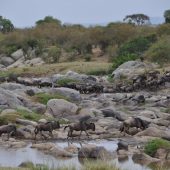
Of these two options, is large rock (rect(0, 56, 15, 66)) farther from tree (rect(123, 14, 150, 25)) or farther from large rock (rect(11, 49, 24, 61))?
tree (rect(123, 14, 150, 25))

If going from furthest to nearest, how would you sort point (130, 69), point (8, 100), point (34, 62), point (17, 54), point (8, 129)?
1. point (17, 54)
2. point (34, 62)
3. point (130, 69)
4. point (8, 100)
5. point (8, 129)

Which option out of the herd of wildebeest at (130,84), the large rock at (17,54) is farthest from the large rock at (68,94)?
the large rock at (17,54)

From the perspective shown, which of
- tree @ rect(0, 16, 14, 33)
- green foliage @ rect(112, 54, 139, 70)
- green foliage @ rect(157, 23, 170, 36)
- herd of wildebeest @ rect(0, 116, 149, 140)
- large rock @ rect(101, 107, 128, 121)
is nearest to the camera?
herd of wildebeest @ rect(0, 116, 149, 140)

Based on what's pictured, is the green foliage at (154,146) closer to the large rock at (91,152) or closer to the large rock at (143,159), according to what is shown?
the large rock at (143,159)

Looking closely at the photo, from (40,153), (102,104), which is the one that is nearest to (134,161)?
(40,153)

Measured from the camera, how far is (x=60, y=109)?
36.8 metres

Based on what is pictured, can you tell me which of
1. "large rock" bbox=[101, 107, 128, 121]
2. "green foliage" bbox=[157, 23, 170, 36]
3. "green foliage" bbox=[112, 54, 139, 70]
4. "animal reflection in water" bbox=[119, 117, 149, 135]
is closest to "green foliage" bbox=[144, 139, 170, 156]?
"animal reflection in water" bbox=[119, 117, 149, 135]

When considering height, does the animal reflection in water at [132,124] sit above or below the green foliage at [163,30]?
below

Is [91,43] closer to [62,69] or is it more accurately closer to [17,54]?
[17,54]

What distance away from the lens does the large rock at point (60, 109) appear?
3650 cm

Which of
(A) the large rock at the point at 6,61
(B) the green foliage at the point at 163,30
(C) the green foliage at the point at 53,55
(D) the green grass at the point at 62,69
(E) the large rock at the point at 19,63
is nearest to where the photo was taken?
(D) the green grass at the point at 62,69

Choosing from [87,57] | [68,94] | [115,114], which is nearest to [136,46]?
[87,57]

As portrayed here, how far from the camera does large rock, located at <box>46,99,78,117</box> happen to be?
3650 centimetres

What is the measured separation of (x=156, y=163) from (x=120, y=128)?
890cm
